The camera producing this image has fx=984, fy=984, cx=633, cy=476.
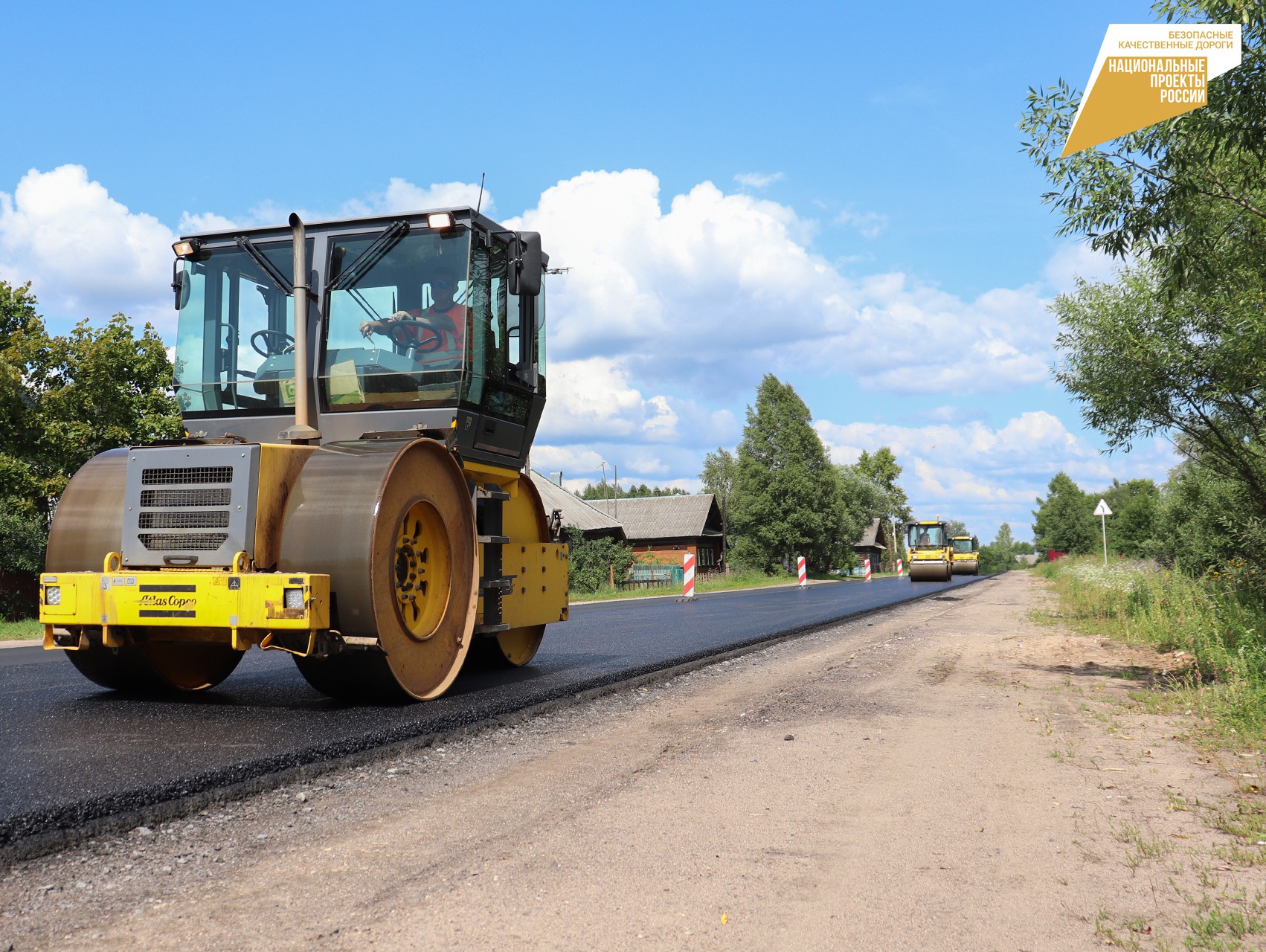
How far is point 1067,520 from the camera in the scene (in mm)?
108688

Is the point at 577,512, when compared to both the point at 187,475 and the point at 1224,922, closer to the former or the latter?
the point at 187,475

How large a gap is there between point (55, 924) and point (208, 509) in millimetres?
3166

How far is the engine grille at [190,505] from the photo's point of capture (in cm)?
573

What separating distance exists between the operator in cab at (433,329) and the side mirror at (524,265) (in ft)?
1.60

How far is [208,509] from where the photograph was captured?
578 centimetres

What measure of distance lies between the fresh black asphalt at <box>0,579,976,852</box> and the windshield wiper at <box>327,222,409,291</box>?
9.43 feet

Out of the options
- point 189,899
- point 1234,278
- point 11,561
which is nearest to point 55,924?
point 189,899

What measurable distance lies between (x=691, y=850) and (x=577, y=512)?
43227 millimetres

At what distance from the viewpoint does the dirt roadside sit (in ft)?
9.66

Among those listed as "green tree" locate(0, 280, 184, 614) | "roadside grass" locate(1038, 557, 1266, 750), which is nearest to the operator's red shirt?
"roadside grass" locate(1038, 557, 1266, 750)

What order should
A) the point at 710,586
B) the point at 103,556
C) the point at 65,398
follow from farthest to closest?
1. the point at 710,586
2. the point at 65,398
3. the point at 103,556

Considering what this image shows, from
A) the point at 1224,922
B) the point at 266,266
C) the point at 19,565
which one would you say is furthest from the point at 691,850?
the point at 19,565

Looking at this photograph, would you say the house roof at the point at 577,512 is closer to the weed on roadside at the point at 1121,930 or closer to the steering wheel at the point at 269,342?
the steering wheel at the point at 269,342

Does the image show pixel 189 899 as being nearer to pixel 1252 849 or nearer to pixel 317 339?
pixel 1252 849
